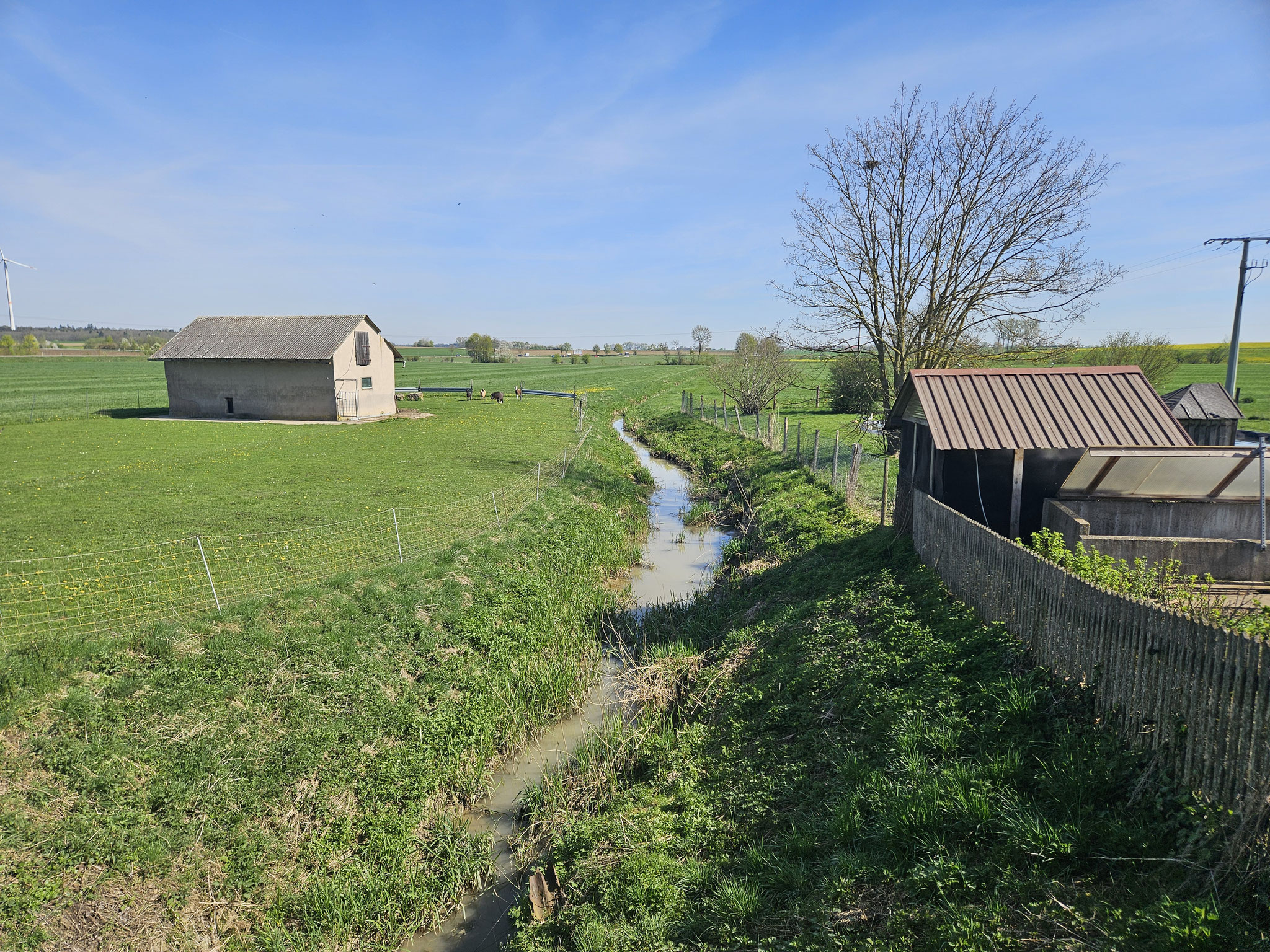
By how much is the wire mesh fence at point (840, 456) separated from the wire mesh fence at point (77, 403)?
3428 centimetres

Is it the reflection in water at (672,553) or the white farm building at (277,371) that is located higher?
the white farm building at (277,371)

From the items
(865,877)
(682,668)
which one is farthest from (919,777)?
(682,668)

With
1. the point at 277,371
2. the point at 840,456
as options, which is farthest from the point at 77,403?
the point at 840,456

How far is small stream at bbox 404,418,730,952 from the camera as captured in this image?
685 centimetres

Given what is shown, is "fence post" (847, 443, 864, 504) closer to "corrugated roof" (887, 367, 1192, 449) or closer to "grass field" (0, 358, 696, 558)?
"corrugated roof" (887, 367, 1192, 449)

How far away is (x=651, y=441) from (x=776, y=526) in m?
23.7

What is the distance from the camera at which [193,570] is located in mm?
11336

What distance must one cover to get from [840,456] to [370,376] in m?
27.4

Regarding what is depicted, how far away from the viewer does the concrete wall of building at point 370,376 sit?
36.6m

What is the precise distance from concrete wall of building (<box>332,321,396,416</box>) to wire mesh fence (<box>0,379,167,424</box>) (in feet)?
41.4

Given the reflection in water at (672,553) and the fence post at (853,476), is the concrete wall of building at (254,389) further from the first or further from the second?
the fence post at (853,476)

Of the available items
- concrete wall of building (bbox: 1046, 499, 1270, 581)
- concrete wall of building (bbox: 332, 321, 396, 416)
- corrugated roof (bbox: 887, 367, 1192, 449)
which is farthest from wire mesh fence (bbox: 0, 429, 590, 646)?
concrete wall of building (bbox: 332, 321, 396, 416)

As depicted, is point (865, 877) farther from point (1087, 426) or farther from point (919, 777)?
point (1087, 426)

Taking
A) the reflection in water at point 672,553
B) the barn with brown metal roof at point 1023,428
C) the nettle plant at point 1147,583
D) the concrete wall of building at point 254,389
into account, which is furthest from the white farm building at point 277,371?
the nettle plant at point 1147,583
